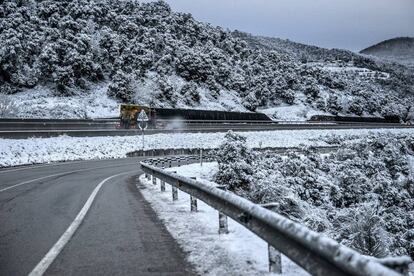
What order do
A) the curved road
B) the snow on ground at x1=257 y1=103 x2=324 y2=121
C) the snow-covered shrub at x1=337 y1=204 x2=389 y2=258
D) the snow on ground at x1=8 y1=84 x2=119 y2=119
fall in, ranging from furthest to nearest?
the snow on ground at x1=257 y1=103 x2=324 y2=121 → the snow on ground at x1=8 y1=84 x2=119 y2=119 → the snow-covered shrub at x1=337 y1=204 x2=389 y2=258 → the curved road

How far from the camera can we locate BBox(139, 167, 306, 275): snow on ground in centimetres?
484

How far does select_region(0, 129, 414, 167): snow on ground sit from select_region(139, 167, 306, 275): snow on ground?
21.3 m

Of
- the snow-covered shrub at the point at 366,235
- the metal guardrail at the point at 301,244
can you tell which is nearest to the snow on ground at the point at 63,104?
the snow-covered shrub at the point at 366,235

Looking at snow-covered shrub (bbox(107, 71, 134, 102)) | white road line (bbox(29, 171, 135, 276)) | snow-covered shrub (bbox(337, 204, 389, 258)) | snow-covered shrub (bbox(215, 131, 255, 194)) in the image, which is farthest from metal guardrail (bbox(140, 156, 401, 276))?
snow-covered shrub (bbox(107, 71, 134, 102))

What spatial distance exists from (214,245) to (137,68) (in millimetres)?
66806

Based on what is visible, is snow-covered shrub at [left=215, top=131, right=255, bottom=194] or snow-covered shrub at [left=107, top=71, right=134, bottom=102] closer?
snow-covered shrub at [left=215, top=131, right=255, bottom=194]

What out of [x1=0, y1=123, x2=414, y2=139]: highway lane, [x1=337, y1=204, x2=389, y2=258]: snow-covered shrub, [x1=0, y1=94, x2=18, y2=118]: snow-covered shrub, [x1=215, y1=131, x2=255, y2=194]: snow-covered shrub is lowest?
[x1=337, y1=204, x2=389, y2=258]: snow-covered shrub

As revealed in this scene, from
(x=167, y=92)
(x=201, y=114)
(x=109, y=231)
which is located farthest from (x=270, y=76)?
(x=109, y=231)

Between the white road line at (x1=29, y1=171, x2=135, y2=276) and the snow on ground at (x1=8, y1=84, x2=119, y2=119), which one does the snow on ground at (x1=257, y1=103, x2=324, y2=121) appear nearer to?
the snow on ground at (x1=8, y1=84, x2=119, y2=119)

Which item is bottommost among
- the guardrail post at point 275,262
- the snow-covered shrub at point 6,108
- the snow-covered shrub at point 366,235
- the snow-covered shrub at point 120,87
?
the snow-covered shrub at point 366,235

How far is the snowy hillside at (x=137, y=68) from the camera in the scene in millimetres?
58969

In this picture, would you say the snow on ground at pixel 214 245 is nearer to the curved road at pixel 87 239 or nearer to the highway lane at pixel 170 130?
the curved road at pixel 87 239

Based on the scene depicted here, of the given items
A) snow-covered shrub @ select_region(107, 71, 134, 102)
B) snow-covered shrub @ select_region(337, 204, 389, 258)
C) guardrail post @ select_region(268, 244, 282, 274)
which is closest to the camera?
guardrail post @ select_region(268, 244, 282, 274)

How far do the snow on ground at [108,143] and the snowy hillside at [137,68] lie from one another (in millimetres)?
16068
